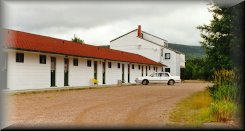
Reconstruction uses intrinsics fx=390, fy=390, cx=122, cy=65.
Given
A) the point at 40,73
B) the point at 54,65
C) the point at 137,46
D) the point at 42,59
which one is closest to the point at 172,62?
the point at 137,46

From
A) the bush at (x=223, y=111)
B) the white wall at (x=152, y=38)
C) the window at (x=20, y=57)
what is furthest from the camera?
the white wall at (x=152, y=38)

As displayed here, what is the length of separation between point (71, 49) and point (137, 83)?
12316mm

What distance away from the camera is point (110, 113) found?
40.9ft

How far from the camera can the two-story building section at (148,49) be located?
5441cm

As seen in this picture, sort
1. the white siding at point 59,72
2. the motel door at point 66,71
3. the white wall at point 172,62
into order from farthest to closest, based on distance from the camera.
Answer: the white wall at point 172,62 → the motel door at point 66,71 → the white siding at point 59,72

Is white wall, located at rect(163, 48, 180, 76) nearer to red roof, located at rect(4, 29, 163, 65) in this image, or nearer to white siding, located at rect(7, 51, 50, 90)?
red roof, located at rect(4, 29, 163, 65)

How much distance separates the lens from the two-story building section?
54406 millimetres

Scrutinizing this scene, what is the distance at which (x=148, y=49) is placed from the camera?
54.3 m

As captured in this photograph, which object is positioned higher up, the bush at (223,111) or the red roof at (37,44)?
the red roof at (37,44)

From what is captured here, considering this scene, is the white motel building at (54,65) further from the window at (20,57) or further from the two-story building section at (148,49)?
the two-story building section at (148,49)

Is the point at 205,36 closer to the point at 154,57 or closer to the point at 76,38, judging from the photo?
the point at 154,57

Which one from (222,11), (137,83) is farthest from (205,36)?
(137,83)

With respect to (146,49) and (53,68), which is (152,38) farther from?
(53,68)

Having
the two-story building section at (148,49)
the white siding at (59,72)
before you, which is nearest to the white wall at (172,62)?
the two-story building section at (148,49)
